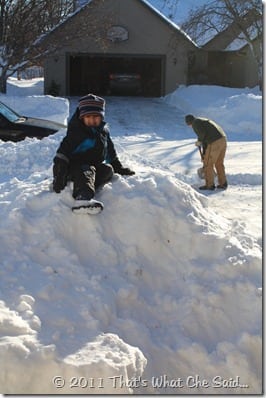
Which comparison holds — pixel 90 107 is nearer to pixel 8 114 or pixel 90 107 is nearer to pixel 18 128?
pixel 18 128

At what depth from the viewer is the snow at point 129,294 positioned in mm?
3215

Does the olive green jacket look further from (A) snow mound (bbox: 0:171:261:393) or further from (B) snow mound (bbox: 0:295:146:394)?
(B) snow mound (bbox: 0:295:146:394)

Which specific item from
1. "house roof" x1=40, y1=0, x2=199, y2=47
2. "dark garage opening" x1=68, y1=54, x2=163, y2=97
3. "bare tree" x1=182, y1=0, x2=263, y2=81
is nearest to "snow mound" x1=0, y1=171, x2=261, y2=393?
"bare tree" x1=182, y1=0, x2=263, y2=81

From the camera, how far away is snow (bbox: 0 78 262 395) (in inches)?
127

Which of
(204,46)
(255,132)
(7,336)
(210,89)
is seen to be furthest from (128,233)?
(204,46)

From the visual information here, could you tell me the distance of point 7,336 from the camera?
128 inches

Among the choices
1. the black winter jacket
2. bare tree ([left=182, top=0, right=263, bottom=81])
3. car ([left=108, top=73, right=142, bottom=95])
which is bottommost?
car ([left=108, top=73, right=142, bottom=95])

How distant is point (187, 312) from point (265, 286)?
2.21 ft

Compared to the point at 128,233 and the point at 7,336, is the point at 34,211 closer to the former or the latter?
the point at 128,233

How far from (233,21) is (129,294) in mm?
21534

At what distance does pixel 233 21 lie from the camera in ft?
76.5

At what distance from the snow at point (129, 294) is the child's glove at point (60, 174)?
10cm

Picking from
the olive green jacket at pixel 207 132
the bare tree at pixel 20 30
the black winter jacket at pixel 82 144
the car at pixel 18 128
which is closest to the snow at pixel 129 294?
the black winter jacket at pixel 82 144

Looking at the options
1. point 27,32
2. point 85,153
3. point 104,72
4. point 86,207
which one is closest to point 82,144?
point 85,153
